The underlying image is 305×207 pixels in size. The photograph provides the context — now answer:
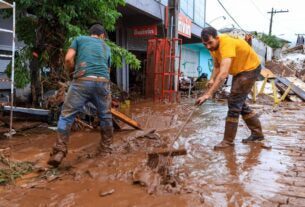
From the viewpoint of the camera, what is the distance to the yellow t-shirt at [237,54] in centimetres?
491

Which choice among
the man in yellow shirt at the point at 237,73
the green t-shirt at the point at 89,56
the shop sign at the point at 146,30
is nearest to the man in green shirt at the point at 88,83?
the green t-shirt at the point at 89,56

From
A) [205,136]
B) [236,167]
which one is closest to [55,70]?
[205,136]

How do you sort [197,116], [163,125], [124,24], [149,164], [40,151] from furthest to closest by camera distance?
[124,24], [197,116], [163,125], [40,151], [149,164]

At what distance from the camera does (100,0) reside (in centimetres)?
684

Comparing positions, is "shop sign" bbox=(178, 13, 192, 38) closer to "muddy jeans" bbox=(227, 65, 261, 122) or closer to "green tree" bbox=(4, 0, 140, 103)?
"green tree" bbox=(4, 0, 140, 103)

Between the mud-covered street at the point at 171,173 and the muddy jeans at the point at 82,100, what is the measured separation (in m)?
0.48

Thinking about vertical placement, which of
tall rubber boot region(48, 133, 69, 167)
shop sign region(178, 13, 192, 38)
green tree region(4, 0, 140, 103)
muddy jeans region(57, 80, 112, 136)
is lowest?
A: tall rubber boot region(48, 133, 69, 167)

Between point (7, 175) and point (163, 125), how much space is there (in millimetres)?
4051

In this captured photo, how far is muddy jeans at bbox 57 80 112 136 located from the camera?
4203 mm

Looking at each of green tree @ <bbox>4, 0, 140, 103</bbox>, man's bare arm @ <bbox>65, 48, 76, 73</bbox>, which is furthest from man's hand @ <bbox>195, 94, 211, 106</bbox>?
green tree @ <bbox>4, 0, 140, 103</bbox>

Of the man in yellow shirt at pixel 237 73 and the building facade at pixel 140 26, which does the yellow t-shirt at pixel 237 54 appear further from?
the building facade at pixel 140 26

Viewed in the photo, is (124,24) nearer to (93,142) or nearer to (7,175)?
(93,142)

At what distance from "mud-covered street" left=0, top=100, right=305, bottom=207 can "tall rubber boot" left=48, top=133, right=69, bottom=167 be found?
4.4 inches

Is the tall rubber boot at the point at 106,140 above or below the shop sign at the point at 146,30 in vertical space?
below
